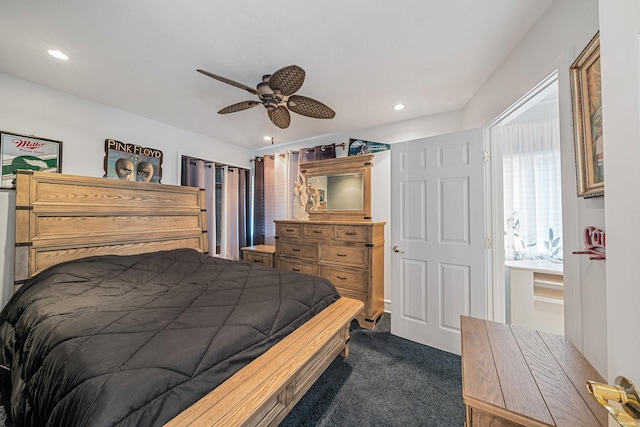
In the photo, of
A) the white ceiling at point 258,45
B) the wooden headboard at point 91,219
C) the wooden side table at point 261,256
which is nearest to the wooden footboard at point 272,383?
the wooden side table at point 261,256

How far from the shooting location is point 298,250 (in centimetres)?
310

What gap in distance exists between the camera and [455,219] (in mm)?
2133

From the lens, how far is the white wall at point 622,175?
15.7 inches

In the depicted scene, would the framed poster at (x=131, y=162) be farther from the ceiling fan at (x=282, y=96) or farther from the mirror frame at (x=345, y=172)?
the mirror frame at (x=345, y=172)

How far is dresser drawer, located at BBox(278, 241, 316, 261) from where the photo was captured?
9.80 ft

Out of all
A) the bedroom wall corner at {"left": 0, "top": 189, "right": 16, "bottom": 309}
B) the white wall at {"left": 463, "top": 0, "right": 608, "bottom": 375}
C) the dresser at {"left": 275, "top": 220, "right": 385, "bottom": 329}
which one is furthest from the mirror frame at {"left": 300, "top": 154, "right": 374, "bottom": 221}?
the bedroom wall corner at {"left": 0, "top": 189, "right": 16, "bottom": 309}

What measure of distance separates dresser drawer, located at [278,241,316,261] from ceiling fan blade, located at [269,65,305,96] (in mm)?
1860

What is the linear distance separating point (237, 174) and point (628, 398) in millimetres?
4336

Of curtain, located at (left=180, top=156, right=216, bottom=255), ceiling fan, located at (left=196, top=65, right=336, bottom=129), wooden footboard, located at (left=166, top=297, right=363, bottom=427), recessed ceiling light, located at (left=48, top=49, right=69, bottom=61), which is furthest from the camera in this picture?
curtain, located at (left=180, top=156, right=216, bottom=255)

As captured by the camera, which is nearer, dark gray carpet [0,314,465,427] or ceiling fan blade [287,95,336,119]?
dark gray carpet [0,314,465,427]

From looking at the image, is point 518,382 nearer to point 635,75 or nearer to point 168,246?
point 635,75

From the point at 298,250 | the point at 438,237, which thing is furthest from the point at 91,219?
Result: the point at 438,237

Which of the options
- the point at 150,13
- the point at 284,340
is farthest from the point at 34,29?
the point at 284,340

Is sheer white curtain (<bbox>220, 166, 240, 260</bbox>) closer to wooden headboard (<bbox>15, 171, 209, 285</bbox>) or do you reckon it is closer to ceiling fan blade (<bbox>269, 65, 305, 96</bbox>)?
wooden headboard (<bbox>15, 171, 209, 285</bbox>)
